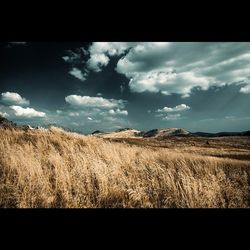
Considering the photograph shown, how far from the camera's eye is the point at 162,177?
5.38m
